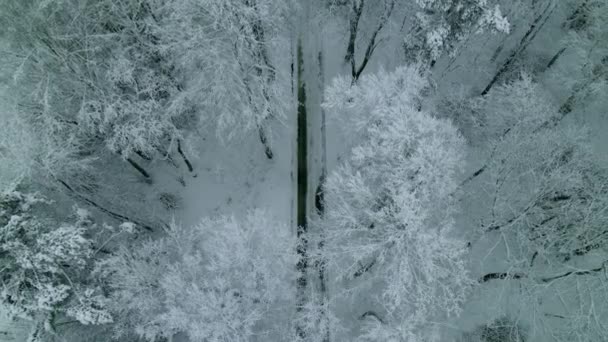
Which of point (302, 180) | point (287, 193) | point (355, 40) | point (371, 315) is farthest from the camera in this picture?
point (355, 40)

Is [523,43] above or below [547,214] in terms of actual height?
above

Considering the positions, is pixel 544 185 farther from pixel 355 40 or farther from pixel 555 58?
pixel 355 40

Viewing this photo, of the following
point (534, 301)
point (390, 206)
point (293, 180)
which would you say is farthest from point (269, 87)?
point (534, 301)

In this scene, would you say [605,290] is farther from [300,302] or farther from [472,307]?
[300,302]

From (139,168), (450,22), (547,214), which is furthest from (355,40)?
(139,168)

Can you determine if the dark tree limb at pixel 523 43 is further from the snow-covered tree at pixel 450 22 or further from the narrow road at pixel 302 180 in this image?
the narrow road at pixel 302 180

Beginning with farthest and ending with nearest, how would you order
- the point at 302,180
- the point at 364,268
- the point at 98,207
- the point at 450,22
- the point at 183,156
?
the point at 302,180, the point at 183,156, the point at 98,207, the point at 364,268, the point at 450,22

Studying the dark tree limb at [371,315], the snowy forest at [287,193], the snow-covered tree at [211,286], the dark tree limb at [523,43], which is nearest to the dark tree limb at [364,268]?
the snowy forest at [287,193]
